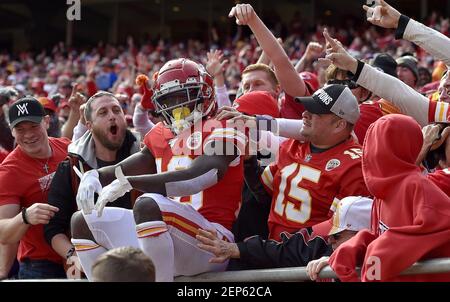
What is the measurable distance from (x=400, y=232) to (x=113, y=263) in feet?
3.46

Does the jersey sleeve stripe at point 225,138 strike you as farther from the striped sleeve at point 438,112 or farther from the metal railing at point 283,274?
the striped sleeve at point 438,112

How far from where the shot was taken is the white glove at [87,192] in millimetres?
3771

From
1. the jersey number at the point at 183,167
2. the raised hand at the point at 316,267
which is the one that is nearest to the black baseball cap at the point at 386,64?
the jersey number at the point at 183,167

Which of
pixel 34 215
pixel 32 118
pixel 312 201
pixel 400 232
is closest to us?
pixel 400 232

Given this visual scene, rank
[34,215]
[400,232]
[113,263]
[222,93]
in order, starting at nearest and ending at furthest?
1. [113,263]
2. [400,232]
3. [34,215]
4. [222,93]

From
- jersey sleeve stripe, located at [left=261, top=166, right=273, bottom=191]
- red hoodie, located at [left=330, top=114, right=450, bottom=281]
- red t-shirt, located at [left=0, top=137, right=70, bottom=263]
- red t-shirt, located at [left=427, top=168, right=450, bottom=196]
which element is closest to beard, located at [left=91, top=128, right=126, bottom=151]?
red t-shirt, located at [left=0, top=137, right=70, bottom=263]

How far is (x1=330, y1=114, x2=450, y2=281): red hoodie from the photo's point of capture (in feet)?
9.75

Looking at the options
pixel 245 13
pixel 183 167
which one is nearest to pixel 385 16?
pixel 245 13

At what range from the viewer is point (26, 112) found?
500 cm

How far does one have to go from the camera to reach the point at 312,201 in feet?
12.9

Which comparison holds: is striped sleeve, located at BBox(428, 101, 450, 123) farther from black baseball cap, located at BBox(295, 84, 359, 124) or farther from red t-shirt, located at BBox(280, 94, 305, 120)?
red t-shirt, located at BBox(280, 94, 305, 120)

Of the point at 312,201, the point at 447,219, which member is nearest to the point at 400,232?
the point at 447,219

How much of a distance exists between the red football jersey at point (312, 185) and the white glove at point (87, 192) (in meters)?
0.89
